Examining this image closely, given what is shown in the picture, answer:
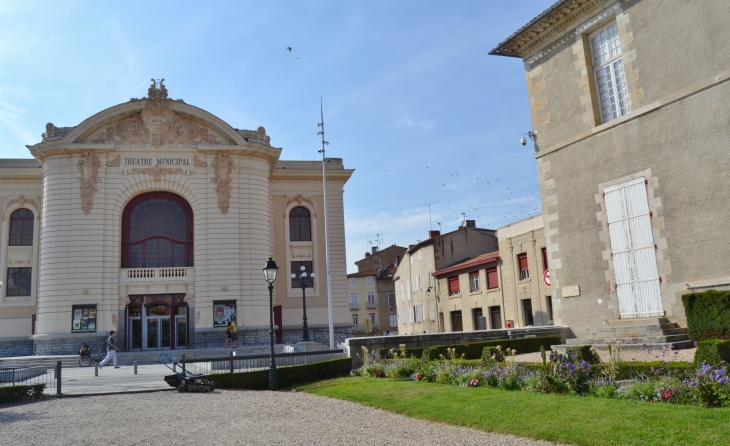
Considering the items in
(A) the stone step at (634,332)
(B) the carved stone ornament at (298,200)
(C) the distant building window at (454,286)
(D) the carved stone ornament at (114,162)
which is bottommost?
(A) the stone step at (634,332)

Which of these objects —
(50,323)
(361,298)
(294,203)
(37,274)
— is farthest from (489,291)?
(361,298)

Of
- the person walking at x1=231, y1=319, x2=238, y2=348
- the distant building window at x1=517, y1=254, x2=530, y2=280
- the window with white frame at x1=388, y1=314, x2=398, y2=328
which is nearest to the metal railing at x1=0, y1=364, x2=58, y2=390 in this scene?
the person walking at x1=231, y1=319, x2=238, y2=348

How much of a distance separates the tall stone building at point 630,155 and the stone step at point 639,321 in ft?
0.12

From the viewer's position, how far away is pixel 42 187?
37.5 metres

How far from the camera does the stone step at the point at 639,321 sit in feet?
47.2

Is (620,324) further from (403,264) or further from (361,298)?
(361,298)

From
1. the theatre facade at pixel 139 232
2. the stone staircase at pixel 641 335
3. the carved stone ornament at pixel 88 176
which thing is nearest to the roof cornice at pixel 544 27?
the stone staircase at pixel 641 335

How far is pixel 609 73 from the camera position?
16.8 m

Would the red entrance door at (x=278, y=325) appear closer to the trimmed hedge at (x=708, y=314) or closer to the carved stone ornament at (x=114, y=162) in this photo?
the carved stone ornament at (x=114, y=162)

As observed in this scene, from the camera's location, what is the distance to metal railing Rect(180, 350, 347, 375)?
57.7 ft

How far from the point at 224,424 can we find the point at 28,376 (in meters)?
9.38

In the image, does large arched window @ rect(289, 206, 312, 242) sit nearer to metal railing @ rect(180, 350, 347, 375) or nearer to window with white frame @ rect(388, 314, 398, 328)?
metal railing @ rect(180, 350, 347, 375)

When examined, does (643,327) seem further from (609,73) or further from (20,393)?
(20,393)

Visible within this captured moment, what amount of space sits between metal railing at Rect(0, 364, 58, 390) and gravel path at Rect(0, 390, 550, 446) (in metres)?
1.86
